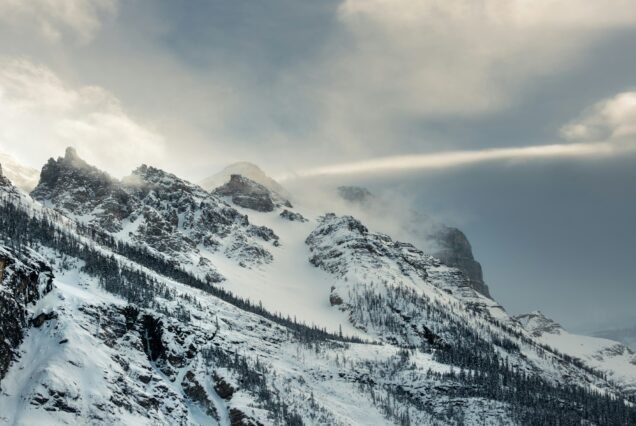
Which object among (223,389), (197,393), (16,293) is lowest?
(197,393)

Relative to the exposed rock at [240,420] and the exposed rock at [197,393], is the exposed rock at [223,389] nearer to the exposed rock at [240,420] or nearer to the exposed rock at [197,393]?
the exposed rock at [197,393]

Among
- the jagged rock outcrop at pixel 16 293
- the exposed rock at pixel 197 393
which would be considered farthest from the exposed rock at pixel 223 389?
the jagged rock outcrop at pixel 16 293

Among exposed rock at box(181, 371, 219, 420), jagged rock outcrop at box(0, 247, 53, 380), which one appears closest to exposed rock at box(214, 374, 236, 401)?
exposed rock at box(181, 371, 219, 420)

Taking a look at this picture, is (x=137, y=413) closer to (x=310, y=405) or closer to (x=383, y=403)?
(x=310, y=405)

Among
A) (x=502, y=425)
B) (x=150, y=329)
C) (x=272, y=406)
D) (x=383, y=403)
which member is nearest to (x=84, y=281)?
(x=150, y=329)

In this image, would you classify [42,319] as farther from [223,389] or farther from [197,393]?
[223,389]

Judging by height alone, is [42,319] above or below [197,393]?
above

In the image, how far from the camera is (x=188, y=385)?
158250 mm

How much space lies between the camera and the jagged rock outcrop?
116375mm

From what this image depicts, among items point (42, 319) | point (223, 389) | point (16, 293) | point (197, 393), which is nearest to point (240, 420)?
point (197, 393)

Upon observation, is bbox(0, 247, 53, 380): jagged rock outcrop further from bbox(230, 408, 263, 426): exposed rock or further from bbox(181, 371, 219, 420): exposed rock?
bbox(230, 408, 263, 426): exposed rock

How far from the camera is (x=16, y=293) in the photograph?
126 meters

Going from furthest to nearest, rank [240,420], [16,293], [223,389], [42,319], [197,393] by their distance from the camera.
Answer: [223,389] → [197,393] → [240,420] → [42,319] → [16,293]

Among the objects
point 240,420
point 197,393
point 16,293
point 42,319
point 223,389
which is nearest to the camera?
point 16,293
